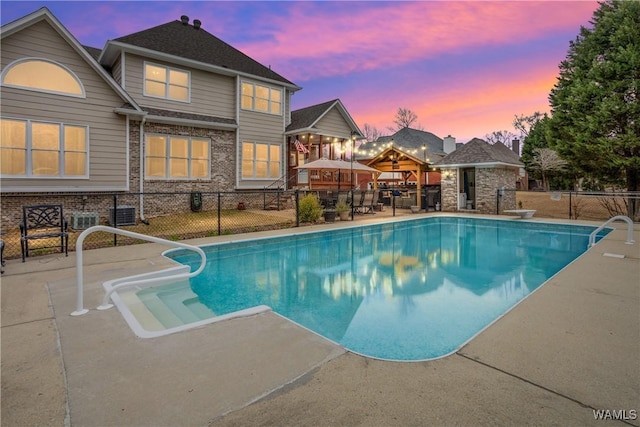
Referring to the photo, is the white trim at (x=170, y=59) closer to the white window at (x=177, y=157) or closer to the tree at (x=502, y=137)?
the white window at (x=177, y=157)

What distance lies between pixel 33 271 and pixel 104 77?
7.98m

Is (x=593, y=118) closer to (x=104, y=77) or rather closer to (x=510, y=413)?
(x=510, y=413)

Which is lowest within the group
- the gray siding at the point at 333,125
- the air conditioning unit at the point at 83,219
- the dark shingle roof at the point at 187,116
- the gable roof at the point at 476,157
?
the air conditioning unit at the point at 83,219

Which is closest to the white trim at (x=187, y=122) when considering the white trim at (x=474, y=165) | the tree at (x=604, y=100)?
the white trim at (x=474, y=165)

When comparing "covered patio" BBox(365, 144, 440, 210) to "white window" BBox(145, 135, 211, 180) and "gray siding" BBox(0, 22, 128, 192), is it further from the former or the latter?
"gray siding" BBox(0, 22, 128, 192)

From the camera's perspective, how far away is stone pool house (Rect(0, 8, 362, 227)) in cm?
1005

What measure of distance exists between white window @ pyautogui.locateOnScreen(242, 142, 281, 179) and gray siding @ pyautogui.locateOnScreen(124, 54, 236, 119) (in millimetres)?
1750

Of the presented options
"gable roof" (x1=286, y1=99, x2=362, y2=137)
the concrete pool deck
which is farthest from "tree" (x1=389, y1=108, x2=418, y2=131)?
the concrete pool deck

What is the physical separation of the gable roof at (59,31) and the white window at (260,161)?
526cm

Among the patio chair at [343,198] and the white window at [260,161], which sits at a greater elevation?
the white window at [260,161]

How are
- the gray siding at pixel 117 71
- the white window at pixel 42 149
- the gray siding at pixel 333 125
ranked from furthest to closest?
the gray siding at pixel 333 125 → the gray siding at pixel 117 71 → the white window at pixel 42 149

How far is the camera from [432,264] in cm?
786

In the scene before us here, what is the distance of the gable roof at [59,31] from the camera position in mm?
9477

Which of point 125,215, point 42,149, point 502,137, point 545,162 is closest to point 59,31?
point 42,149
